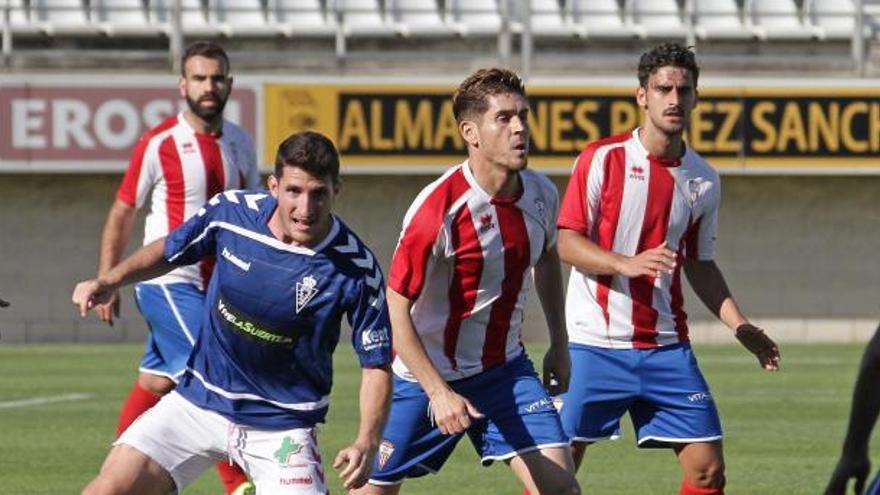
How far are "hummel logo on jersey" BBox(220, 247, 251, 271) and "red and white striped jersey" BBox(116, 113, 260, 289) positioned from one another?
121 inches

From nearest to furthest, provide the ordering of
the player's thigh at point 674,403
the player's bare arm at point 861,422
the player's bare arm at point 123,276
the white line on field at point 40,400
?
the player's bare arm at point 861,422
the player's bare arm at point 123,276
the player's thigh at point 674,403
the white line on field at point 40,400

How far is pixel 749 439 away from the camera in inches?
514

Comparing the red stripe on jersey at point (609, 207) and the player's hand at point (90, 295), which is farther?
the red stripe on jersey at point (609, 207)

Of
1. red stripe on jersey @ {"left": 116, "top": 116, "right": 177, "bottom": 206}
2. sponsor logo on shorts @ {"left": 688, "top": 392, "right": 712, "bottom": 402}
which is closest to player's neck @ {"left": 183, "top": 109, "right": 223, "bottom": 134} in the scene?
red stripe on jersey @ {"left": 116, "top": 116, "right": 177, "bottom": 206}

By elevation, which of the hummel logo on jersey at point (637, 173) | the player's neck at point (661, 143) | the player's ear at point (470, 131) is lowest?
the hummel logo on jersey at point (637, 173)

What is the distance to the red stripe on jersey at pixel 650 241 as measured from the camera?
8.37m

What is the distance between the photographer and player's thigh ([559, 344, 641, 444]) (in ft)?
27.5

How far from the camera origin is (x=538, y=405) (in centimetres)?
757

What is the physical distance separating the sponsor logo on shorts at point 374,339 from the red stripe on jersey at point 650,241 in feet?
5.61

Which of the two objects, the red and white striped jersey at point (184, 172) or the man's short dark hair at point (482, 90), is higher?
the man's short dark hair at point (482, 90)

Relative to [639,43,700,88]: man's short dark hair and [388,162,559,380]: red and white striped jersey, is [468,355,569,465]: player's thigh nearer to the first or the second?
[388,162,559,380]: red and white striped jersey

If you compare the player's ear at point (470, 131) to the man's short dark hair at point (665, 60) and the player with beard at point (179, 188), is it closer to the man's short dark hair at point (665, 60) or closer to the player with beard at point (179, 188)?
the man's short dark hair at point (665, 60)

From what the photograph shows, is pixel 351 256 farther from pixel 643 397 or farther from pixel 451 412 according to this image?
pixel 643 397

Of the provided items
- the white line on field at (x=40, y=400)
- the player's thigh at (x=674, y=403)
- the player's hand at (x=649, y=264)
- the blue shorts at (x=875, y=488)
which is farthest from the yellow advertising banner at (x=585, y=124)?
the blue shorts at (x=875, y=488)
